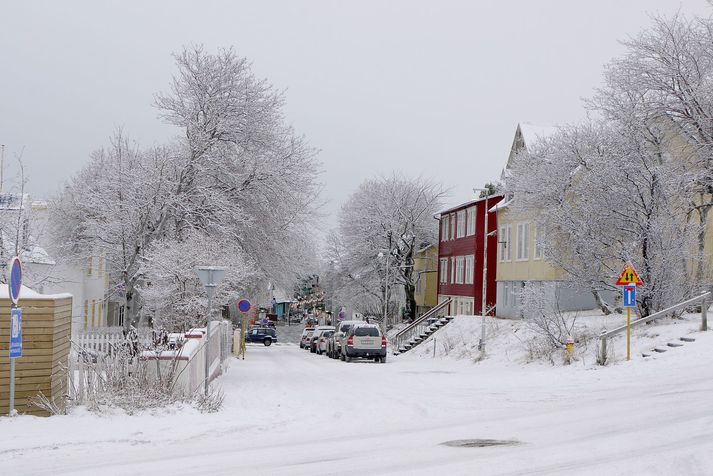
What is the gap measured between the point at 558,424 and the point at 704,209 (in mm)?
20206

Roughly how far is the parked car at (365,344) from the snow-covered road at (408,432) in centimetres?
1816

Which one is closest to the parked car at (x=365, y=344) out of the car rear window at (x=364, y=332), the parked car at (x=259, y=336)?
the car rear window at (x=364, y=332)

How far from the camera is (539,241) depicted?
119 feet

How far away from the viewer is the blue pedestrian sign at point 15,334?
42.0 feet

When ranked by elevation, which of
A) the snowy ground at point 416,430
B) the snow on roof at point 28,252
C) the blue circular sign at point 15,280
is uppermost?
the snow on roof at point 28,252

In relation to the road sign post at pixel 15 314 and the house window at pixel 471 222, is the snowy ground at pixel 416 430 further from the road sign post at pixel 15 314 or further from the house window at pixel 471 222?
the house window at pixel 471 222

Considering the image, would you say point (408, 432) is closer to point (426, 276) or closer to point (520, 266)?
point (520, 266)

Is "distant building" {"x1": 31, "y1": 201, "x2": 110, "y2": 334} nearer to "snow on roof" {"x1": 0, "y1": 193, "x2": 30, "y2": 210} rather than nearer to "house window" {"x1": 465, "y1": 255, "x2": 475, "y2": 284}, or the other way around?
"snow on roof" {"x1": 0, "y1": 193, "x2": 30, "y2": 210}

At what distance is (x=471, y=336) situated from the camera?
41031 millimetres

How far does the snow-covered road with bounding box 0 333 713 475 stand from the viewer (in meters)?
10.1

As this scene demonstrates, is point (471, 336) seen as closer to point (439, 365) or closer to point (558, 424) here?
point (439, 365)

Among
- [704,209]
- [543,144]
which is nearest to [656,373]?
[704,209]

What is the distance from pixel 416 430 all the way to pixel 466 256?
134ft

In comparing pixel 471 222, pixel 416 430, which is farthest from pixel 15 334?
pixel 471 222
